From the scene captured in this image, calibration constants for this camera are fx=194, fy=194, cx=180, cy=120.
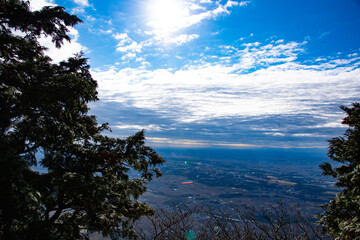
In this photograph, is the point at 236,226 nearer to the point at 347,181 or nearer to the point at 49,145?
the point at 347,181

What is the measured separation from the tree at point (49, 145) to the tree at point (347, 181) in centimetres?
932

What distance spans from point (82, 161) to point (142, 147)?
2386mm

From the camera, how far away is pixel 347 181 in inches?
408

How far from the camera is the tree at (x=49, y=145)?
15.4 ft

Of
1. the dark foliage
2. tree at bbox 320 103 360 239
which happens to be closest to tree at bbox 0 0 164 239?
the dark foliage

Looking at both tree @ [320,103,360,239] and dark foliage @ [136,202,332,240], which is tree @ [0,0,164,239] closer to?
dark foliage @ [136,202,332,240]

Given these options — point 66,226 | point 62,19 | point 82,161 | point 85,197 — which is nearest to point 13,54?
point 62,19

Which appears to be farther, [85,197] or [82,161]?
[82,161]

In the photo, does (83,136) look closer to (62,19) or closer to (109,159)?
(109,159)

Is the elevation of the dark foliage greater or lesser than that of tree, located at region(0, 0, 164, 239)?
lesser

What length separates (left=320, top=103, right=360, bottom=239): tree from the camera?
919cm

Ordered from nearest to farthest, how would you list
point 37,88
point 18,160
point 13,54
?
point 18,160 < point 37,88 < point 13,54

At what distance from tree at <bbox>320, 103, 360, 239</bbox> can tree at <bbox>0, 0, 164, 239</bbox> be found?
9317mm

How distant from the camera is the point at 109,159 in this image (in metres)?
7.55
